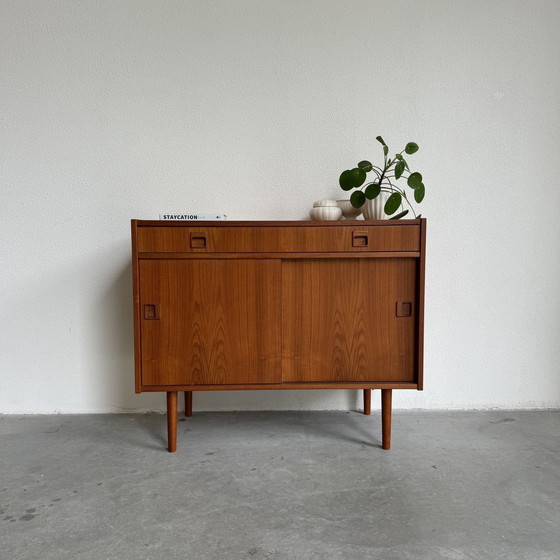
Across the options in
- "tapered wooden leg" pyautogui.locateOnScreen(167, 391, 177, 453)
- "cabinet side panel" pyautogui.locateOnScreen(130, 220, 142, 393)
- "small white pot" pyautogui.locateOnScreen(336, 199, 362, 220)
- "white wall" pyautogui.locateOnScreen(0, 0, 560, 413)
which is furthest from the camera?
"white wall" pyautogui.locateOnScreen(0, 0, 560, 413)

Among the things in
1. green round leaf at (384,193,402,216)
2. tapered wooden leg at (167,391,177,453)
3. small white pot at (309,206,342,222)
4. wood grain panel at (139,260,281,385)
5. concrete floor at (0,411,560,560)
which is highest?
green round leaf at (384,193,402,216)

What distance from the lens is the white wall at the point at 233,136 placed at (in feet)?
6.87

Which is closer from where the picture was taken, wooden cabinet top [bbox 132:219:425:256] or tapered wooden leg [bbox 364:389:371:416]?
wooden cabinet top [bbox 132:219:425:256]

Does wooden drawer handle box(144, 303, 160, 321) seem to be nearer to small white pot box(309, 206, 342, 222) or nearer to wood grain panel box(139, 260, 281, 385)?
wood grain panel box(139, 260, 281, 385)

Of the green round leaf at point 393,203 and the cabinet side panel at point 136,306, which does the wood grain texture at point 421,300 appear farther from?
the cabinet side panel at point 136,306

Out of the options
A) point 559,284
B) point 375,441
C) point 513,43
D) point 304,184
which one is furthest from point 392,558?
point 513,43

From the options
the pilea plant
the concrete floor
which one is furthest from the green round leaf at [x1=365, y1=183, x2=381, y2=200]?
the concrete floor

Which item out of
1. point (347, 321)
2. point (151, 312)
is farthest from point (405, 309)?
point (151, 312)

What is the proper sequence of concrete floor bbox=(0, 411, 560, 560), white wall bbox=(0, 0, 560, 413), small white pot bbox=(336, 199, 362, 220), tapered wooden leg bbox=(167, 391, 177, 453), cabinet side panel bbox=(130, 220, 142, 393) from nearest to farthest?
concrete floor bbox=(0, 411, 560, 560), cabinet side panel bbox=(130, 220, 142, 393), tapered wooden leg bbox=(167, 391, 177, 453), small white pot bbox=(336, 199, 362, 220), white wall bbox=(0, 0, 560, 413)

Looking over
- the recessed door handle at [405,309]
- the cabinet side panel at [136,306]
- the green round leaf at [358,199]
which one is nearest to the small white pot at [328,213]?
the green round leaf at [358,199]

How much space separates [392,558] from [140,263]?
1.28 m

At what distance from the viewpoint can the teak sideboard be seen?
1.64 metres

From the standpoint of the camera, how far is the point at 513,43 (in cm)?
212

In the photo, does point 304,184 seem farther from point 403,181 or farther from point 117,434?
point 117,434
